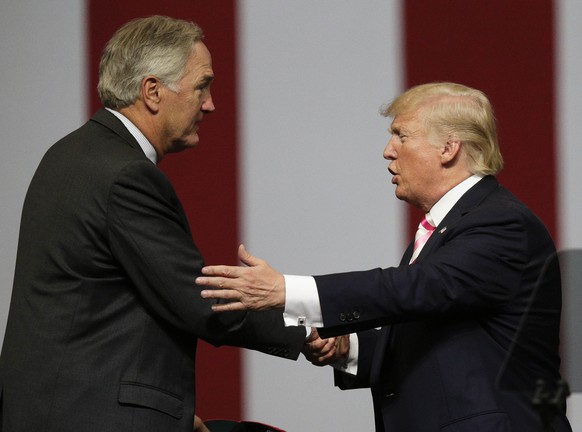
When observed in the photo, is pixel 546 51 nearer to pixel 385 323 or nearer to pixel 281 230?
pixel 281 230

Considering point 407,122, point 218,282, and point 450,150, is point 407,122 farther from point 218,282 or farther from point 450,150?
point 218,282

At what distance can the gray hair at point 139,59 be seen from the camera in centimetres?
189

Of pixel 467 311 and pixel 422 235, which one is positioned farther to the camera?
pixel 422 235

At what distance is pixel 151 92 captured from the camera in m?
1.90

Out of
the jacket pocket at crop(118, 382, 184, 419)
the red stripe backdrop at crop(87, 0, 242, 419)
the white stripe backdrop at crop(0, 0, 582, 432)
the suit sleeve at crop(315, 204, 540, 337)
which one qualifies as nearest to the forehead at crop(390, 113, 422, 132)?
the suit sleeve at crop(315, 204, 540, 337)

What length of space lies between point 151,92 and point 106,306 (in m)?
0.40

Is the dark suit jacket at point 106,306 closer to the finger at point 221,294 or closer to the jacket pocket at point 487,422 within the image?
the finger at point 221,294

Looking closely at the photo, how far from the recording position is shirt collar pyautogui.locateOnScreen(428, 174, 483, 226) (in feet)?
6.12

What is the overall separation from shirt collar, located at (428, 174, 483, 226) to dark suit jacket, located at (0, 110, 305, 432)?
0.43m

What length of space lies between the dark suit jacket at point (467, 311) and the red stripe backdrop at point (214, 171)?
1.05 m

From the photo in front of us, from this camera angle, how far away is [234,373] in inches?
111

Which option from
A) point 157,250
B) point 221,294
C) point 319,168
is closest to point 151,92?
point 157,250

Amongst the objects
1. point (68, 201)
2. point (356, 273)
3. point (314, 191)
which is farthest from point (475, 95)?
point (314, 191)

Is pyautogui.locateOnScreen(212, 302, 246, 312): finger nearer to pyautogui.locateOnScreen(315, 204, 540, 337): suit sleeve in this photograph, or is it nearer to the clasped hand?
the clasped hand
